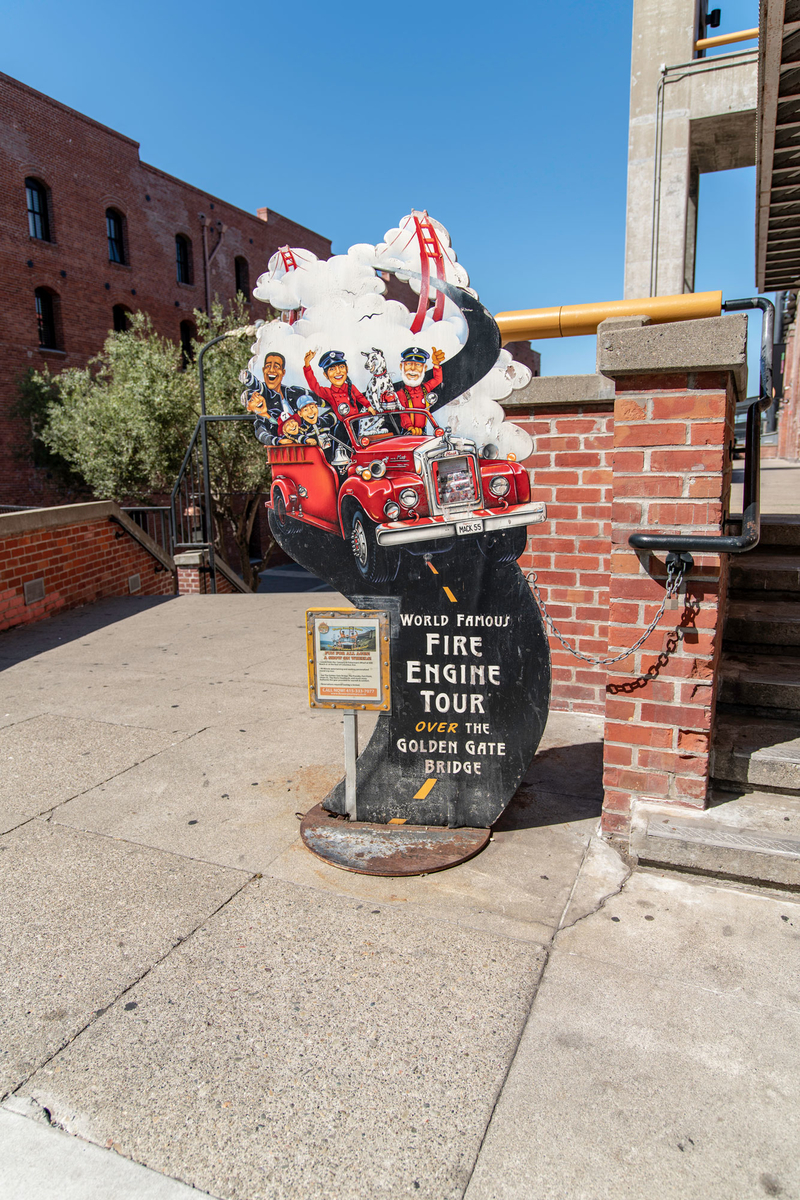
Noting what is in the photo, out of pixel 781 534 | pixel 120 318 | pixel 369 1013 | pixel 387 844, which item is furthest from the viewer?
pixel 120 318

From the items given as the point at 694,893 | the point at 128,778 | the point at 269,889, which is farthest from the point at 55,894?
the point at 694,893

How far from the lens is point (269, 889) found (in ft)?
9.90

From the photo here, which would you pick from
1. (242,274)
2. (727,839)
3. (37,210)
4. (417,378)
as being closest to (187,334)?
(242,274)

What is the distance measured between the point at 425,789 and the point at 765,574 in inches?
97.9

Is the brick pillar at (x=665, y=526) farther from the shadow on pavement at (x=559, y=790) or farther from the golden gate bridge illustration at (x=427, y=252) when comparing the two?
the golden gate bridge illustration at (x=427, y=252)

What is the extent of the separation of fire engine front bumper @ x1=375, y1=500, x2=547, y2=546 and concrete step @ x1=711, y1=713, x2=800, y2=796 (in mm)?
1363

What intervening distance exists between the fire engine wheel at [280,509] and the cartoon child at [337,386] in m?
0.47

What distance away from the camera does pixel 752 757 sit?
3.35 meters

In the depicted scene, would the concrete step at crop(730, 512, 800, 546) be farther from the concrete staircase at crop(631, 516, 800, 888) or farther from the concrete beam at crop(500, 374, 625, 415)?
the concrete beam at crop(500, 374, 625, 415)

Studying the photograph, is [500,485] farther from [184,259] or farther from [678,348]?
[184,259]

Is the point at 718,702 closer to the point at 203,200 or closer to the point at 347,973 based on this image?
the point at 347,973

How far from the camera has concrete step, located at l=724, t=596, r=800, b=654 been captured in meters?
4.12

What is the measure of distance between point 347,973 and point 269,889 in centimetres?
64

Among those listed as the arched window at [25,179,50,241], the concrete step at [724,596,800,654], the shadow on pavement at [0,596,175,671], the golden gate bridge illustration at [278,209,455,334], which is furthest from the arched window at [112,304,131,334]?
the concrete step at [724,596,800,654]
